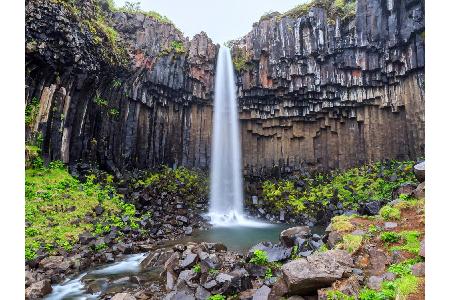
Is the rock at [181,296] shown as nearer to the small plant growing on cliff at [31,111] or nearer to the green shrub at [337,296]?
the green shrub at [337,296]

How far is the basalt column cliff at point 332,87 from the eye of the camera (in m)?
25.6

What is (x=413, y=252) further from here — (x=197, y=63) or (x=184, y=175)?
(x=197, y=63)

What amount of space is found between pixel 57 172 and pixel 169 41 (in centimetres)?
1510

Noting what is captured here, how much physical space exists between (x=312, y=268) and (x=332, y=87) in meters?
23.9

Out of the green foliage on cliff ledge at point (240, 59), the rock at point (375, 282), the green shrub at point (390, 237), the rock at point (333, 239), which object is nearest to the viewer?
the rock at point (375, 282)

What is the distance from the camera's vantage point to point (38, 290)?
9484 millimetres

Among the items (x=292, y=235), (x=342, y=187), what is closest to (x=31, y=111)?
(x=292, y=235)

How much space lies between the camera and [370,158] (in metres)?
27.8

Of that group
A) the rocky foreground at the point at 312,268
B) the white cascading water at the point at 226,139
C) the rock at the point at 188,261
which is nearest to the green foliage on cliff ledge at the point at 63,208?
the rocky foreground at the point at 312,268

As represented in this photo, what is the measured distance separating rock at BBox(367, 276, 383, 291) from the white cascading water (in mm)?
22156

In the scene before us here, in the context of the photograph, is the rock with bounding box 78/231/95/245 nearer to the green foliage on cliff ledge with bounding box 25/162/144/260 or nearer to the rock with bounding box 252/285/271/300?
the green foliage on cliff ledge with bounding box 25/162/144/260

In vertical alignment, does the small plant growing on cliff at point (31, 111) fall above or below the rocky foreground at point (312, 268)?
above

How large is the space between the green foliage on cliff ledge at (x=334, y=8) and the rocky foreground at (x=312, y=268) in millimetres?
20037

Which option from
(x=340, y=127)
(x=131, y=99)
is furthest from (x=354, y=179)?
(x=131, y=99)
